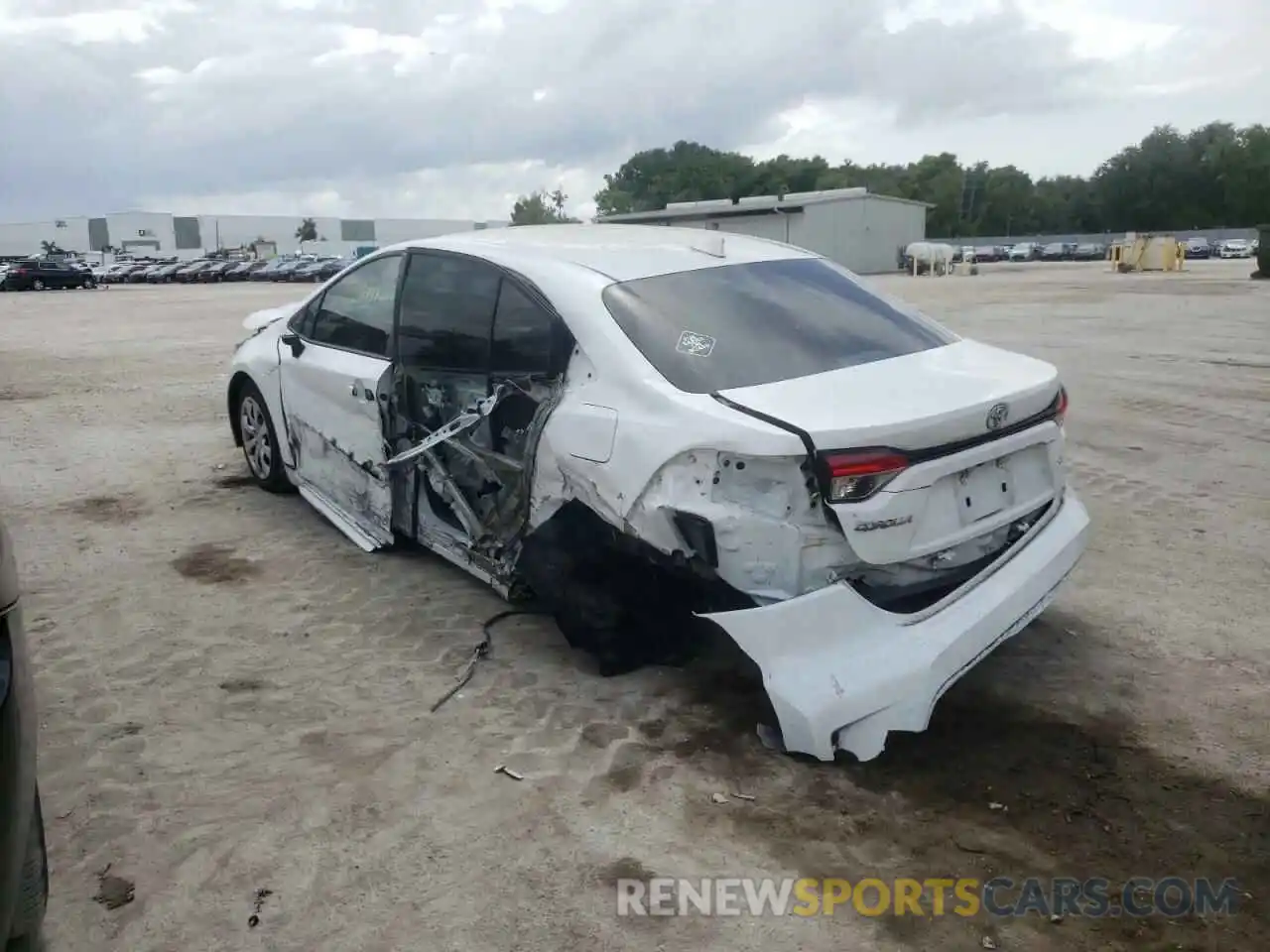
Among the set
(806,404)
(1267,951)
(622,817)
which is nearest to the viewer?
(1267,951)

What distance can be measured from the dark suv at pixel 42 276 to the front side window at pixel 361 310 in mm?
44762

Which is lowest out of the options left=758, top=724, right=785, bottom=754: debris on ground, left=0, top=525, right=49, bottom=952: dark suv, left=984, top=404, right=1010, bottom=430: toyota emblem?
left=758, top=724, right=785, bottom=754: debris on ground

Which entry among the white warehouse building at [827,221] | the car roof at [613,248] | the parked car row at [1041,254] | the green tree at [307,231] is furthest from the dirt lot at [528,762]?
the green tree at [307,231]

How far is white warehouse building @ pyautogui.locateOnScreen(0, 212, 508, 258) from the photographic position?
94.6m

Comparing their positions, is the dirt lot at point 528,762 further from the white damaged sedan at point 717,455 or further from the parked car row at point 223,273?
the parked car row at point 223,273

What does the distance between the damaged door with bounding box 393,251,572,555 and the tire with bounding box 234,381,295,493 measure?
5.84 feet

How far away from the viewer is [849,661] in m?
3.17

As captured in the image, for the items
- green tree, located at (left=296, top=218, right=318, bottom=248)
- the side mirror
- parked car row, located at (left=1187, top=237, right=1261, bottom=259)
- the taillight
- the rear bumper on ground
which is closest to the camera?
the rear bumper on ground

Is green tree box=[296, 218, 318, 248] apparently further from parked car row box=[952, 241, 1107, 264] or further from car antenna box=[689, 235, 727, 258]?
car antenna box=[689, 235, 727, 258]

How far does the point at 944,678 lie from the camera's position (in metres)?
3.21

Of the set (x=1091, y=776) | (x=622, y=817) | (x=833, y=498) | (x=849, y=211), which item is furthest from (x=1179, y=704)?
(x=849, y=211)

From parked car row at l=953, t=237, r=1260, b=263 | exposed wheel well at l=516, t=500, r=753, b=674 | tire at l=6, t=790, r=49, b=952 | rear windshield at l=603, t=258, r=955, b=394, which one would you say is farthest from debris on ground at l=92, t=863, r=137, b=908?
parked car row at l=953, t=237, r=1260, b=263

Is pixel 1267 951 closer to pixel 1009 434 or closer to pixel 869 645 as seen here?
pixel 869 645

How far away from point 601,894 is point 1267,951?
1.64 metres
